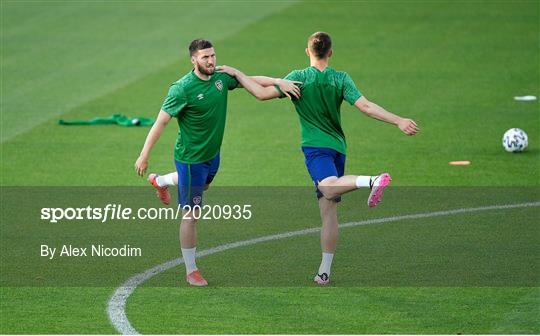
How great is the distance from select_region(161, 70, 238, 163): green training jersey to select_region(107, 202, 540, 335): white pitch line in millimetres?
1345

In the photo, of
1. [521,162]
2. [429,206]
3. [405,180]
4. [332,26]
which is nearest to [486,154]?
[521,162]

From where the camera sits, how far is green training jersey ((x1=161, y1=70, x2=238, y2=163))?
12.5m

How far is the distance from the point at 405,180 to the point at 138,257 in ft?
16.5

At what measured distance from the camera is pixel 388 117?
1225 cm

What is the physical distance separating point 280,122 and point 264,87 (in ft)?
30.8

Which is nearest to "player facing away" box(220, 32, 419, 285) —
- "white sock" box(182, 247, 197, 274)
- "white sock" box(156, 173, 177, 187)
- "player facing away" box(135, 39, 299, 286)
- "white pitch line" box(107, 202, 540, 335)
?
"player facing away" box(135, 39, 299, 286)

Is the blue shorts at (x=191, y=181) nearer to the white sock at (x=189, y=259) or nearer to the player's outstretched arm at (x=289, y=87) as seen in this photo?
the white sock at (x=189, y=259)

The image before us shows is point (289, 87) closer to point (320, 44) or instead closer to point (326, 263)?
point (320, 44)

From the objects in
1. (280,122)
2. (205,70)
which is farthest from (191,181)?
(280,122)

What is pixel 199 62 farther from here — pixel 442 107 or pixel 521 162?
pixel 442 107

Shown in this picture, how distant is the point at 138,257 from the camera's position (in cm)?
1396

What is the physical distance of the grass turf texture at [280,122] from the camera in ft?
38.6

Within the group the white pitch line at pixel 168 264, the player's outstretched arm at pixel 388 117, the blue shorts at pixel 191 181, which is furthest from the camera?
the blue shorts at pixel 191 181

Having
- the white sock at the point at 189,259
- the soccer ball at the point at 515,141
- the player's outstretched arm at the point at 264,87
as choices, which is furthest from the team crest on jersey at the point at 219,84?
the soccer ball at the point at 515,141
